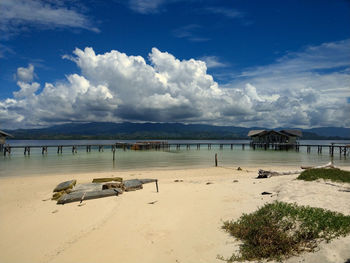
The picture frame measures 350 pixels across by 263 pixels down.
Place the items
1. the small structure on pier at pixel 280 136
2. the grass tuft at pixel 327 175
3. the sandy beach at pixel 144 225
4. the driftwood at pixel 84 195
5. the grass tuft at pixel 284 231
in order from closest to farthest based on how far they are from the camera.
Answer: the grass tuft at pixel 284 231 < the sandy beach at pixel 144 225 < the driftwood at pixel 84 195 < the grass tuft at pixel 327 175 < the small structure on pier at pixel 280 136

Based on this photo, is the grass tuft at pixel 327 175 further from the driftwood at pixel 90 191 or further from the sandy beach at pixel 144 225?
the driftwood at pixel 90 191

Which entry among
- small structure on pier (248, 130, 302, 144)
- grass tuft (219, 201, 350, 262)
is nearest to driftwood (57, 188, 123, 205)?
grass tuft (219, 201, 350, 262)

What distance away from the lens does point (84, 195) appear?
9.34 meters

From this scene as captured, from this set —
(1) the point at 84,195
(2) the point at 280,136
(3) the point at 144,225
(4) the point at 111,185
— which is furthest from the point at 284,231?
(2) the point at 280,136

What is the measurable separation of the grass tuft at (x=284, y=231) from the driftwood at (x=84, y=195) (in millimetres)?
5926

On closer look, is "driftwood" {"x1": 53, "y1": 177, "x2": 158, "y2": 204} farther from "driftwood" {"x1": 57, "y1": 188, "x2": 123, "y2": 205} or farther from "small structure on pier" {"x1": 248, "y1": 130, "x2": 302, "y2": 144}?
"small structure on pier" {"x1": 248, "y1": 130, "x2": 302, "y2": 144}

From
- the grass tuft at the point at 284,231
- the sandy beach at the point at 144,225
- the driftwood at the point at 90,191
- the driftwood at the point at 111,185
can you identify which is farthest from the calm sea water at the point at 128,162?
the grass tuft at the point at 284,231

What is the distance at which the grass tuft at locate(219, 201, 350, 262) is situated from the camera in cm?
417

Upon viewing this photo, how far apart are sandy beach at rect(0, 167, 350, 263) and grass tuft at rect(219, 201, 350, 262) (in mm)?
210

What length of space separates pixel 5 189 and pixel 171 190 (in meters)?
9.80

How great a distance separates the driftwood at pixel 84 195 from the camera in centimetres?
906

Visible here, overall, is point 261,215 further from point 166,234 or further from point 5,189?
point 5,189

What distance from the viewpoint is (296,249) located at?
4.10 meters

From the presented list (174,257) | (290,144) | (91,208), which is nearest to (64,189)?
(91,208)
